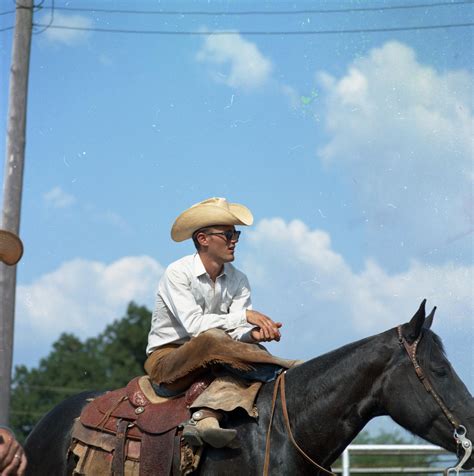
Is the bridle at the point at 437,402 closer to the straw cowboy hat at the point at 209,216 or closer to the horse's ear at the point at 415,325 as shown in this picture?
the horse's ear at the point at 415,325

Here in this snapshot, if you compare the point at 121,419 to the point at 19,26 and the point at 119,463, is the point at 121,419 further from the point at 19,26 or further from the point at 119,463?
the point at 19,26

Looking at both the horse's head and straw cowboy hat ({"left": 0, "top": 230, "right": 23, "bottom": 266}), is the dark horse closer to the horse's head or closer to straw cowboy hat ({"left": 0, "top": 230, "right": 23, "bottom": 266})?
the horse's head

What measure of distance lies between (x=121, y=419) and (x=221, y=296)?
113 cm

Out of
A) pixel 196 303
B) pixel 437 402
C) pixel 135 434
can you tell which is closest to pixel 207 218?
pixel 196 303

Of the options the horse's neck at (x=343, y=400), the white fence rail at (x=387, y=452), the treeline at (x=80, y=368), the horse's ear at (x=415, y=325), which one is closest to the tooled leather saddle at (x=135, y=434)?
the horse's neck at (x=343, y=400)

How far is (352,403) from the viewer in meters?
6.20

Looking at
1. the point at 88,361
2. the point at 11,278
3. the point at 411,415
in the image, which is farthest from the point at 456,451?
the point at 88,361

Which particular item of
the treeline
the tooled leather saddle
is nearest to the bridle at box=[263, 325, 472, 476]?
the tooled leather saddle

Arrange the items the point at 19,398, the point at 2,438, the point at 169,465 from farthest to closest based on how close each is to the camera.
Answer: the point at 19,398
the point at 169,465
the point at 2,438

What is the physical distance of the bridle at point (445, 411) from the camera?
581 cm

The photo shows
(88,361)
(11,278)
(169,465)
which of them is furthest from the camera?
(88,361)

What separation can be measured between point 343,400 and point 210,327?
1.07m

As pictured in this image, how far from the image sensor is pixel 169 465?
6.29 m

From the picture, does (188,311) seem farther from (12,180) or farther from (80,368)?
(80,368)
